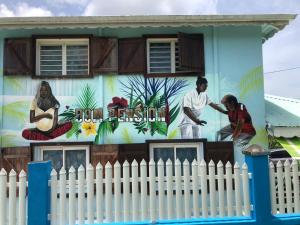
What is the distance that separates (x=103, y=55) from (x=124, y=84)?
41.5 inches

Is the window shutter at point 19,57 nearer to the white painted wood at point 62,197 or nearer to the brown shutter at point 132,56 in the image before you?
the brown shutter at point 132,56

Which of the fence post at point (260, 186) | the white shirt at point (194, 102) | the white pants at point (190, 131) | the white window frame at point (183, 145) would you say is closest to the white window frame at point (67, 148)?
the white window frame at point (183, 145)

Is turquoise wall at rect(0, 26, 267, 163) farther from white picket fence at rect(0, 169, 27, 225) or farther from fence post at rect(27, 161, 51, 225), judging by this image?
fence post at rect(27, 161, 51, 225)

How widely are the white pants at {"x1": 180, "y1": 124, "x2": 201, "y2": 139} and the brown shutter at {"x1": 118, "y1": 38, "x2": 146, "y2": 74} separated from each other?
204 cm

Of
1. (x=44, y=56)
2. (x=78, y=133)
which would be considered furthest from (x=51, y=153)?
(x=44, y=56)

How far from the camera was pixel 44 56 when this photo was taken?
10.8 metres

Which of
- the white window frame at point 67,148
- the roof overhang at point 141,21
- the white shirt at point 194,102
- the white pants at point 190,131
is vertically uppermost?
the roof overhang at point 141,21

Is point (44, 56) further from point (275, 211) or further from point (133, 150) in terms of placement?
point (275, 211)

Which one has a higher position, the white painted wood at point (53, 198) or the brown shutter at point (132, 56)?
the brown shutter at point (132, 56)

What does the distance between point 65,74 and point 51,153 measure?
2.37 m

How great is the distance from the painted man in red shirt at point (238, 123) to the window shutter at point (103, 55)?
3436mm

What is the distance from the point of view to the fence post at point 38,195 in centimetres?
581

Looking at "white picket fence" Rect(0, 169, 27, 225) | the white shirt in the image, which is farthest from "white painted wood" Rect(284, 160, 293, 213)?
"white picket fence" Rect(0, 169, 27, 225)

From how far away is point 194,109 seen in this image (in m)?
10.5
